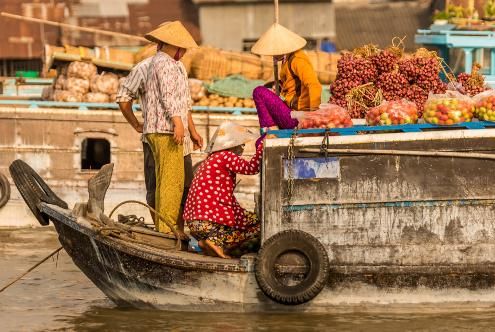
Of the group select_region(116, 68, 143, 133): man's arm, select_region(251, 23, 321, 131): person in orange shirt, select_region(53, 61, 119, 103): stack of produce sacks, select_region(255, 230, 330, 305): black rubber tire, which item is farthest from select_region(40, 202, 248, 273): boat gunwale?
select_region(53, 61, 119, 103): stack of produce sacks

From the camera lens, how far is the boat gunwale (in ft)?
28.0

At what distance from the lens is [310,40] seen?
25.6 metres

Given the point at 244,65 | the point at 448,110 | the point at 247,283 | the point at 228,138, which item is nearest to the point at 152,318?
the point at 247,283

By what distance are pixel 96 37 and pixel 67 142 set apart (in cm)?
899

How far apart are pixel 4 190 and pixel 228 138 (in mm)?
6637

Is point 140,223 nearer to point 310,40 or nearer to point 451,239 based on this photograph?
point 451,239

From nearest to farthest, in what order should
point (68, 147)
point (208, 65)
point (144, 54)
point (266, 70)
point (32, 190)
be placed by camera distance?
point (32, 190) → point (68, 147) → point (144, 54) → point (208, 65) → point (266, 70)

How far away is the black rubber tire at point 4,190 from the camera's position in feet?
48.7

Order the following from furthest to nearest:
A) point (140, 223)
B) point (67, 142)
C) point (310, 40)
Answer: point (310, 40) → point (67, 142) → point (140, 223)

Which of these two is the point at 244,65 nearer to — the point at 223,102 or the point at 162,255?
the point at 223,102

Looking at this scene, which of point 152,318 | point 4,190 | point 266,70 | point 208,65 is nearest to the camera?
point 152,318

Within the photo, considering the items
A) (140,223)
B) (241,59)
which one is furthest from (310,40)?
(140,223)

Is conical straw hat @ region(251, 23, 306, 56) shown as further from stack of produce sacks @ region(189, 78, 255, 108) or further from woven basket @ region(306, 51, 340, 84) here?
woven basket @ region(306, 51, 340, 84)

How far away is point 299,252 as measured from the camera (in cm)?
840
